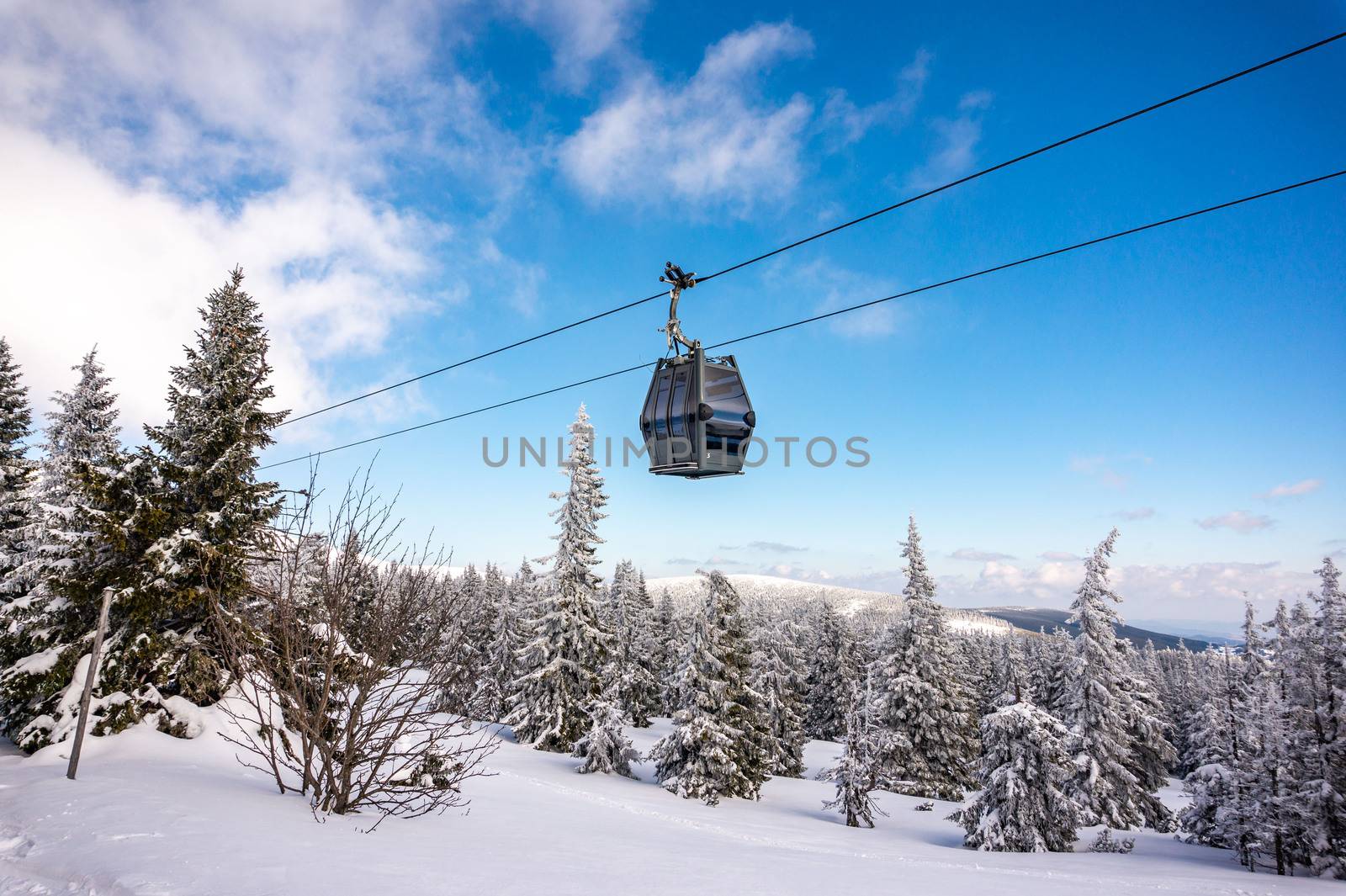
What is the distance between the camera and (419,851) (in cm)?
798

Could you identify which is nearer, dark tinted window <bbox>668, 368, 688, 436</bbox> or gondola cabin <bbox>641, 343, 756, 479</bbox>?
gondola cabin <bbox>641, 343, 756, 479</bbox>

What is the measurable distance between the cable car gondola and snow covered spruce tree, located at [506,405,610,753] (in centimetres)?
2254

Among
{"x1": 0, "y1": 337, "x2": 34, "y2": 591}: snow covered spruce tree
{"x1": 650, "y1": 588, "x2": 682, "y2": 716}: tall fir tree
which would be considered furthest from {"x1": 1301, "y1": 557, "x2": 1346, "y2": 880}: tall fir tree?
{"x1": 0, "y1": 337, "x2": 34, "y2": 591}: snow covered spruce tree

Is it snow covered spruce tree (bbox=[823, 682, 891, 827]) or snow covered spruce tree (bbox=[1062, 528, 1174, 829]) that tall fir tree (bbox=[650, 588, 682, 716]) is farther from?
snow covered spruce tree (bbox=[1062, 528, 1174, 829])

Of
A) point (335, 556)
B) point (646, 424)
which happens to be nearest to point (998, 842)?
point (646, 424)

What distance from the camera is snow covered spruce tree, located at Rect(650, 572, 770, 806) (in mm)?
26062

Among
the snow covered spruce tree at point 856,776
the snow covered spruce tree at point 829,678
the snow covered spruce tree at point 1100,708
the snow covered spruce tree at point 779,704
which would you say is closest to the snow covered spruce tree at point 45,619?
the snow covered spruce tree at point 856,776

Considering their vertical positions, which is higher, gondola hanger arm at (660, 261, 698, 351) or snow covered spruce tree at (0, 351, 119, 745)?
gondola hanger arm at (660, 261, 698, 351)

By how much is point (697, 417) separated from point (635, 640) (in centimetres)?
4417

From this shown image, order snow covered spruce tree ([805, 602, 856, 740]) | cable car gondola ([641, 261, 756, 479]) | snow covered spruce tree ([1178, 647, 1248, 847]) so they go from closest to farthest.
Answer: cable car gondola ([641, 261, 756, 479]) → snow covered spruce tree ([1178, 647, 1248, 847]) → snow covered spruce tree ([805, 602, 856, 740])

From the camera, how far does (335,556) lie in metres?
10.2

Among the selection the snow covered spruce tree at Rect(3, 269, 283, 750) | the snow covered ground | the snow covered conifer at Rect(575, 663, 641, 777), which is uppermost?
the snow covered spruce tree at Rect(3, 269, 283, 750)

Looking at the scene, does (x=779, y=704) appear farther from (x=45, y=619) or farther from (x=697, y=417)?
(x=697, y=417)

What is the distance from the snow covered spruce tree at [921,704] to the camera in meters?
32.1
